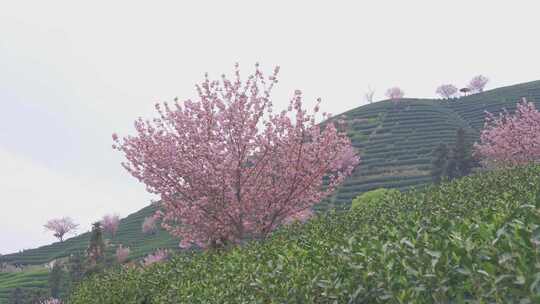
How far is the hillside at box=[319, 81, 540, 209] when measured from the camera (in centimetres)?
5994

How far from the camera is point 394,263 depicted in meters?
4.46

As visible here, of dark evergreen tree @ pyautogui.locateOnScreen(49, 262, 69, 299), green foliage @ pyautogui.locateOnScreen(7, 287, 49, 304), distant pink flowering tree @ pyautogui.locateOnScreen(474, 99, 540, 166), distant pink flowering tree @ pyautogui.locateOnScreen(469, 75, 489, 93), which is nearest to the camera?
distant pink flowering tree @ pyautogui.locateOnScreen(474, 99, 540, 166)

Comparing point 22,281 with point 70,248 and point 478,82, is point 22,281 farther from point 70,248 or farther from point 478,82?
point 478,82

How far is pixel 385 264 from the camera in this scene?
4441 millimetres

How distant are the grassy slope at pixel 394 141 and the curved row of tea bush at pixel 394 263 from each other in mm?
45447

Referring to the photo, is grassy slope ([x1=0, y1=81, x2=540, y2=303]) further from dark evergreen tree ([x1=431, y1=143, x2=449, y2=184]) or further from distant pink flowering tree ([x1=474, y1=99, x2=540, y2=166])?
distant pink flowering tree ([x1=474, y1=99, x2=540, y2=166])

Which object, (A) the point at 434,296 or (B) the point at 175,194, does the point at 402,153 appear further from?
(A) the point at 434,296

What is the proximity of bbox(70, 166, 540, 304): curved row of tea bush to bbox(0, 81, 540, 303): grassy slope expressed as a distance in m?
45.4

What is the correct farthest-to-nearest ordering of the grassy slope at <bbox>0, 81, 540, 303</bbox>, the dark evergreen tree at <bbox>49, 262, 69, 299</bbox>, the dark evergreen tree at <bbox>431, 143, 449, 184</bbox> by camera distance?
1. the grassy slope at <bbox>0, 81, 540, 303</bbox>
2. the dark evergreen tree at <bbox>49, 262, 69, 299</bbox>
3. the dark evergreen tree at <bbox>431, 143, 449, 184</bbox>

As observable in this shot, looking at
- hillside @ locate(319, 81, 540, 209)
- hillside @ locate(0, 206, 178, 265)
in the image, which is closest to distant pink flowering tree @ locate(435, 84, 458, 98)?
hillside @ locate(319, 81, 540, 209)

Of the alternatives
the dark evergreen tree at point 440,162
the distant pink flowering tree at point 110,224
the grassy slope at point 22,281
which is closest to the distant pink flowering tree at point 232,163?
the dark evergreen tree at point 440,162

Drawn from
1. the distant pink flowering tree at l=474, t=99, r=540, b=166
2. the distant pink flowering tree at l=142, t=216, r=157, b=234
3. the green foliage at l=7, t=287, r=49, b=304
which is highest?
the distant pink flowering tree at l=142, t=216, r=157, b=234

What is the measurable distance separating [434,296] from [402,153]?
65172 millimetres

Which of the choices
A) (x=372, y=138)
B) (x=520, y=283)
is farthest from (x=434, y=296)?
(x=372, y=138)
